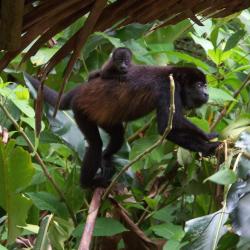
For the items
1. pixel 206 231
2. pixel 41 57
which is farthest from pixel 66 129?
pixel 206 231

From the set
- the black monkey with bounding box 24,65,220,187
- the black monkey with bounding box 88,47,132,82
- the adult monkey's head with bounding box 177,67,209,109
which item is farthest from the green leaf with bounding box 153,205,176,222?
the black monkey with bounding box 88,47,132,82

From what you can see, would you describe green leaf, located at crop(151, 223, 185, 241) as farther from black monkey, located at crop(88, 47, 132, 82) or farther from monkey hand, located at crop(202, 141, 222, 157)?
black monkey, located at crop(88, 47, 132, 82)

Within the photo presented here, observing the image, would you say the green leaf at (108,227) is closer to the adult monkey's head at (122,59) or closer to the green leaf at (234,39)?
the green leaf at (234,39)

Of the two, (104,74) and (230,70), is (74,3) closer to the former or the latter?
(230,70)

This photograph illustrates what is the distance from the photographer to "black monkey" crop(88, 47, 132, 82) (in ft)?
12.9

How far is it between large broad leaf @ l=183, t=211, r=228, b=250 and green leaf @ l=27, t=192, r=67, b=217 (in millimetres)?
1039

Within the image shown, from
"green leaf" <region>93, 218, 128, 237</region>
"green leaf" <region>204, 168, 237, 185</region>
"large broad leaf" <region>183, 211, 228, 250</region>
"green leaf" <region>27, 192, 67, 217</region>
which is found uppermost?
"green leaf" <region>204, 168, 237, 185</region>

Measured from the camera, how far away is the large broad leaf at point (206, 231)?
6.31ft

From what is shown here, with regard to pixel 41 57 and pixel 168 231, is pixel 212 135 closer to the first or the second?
pixel 168 231

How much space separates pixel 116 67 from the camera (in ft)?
13.0

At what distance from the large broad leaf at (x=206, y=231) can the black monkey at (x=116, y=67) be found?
2.05 meters

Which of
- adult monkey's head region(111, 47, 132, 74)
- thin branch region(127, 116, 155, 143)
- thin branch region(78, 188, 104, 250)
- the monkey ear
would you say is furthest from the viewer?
the monkey ear

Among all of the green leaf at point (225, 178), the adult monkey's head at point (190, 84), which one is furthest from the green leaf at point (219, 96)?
the green leaf at point (225, 178)

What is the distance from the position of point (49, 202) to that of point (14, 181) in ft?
1.32
